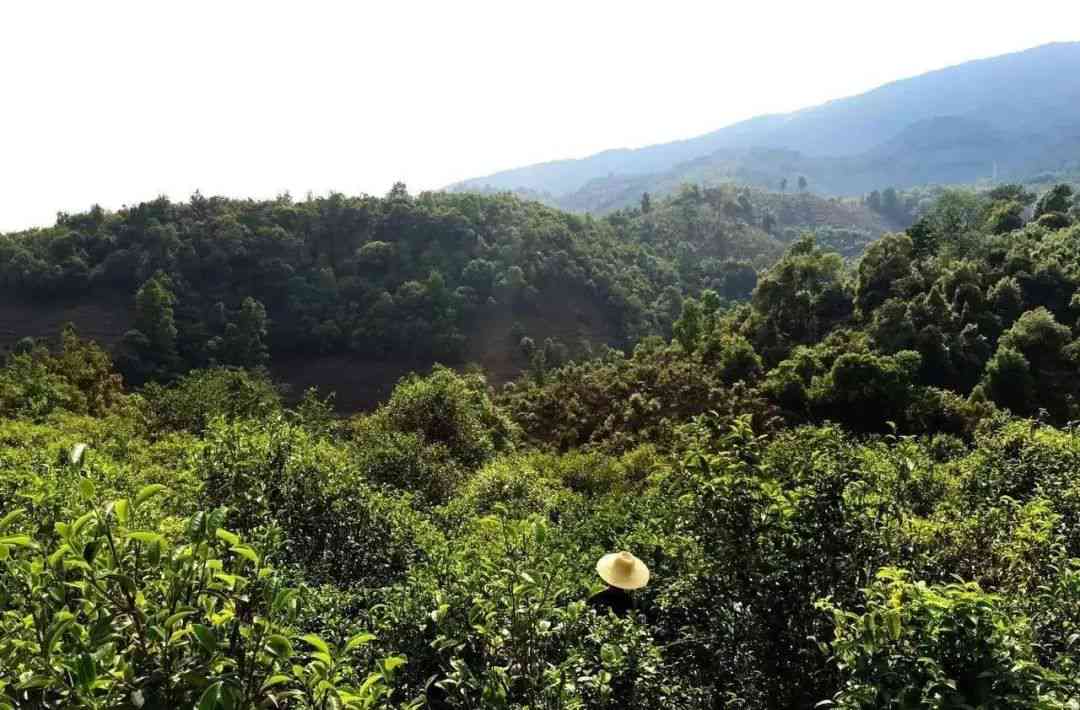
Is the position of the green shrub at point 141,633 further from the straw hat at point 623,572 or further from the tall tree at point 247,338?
the tall tree at point 247,338

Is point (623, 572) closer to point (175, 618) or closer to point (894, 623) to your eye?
point (894, 623)

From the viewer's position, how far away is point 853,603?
456 centimetres

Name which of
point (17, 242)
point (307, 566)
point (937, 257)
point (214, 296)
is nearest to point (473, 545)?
point (307, 566)

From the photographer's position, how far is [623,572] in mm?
4871

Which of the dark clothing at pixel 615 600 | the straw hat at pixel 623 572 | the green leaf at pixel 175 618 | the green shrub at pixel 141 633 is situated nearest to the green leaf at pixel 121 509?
the green shrub at pixel 141 633

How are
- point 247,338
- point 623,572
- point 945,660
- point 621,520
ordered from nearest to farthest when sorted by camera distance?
point 945,660 < point 623,572 < point 621,520 < point 247,338

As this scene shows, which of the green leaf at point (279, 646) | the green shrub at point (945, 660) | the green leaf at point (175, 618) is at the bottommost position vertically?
the green shrub at point (945, 660)

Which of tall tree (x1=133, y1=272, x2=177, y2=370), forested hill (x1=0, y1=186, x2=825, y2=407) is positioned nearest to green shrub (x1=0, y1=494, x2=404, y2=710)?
forested hill (x1=0, y1=186, x2=825, y2=407)

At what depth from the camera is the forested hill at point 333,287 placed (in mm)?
53688

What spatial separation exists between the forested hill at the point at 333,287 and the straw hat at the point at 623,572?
4737 cm

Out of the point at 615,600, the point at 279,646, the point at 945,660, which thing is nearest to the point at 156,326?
the point at 615,600

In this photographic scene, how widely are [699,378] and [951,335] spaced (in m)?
11.6

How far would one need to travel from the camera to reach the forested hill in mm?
53688

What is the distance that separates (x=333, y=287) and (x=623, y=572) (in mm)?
59981
